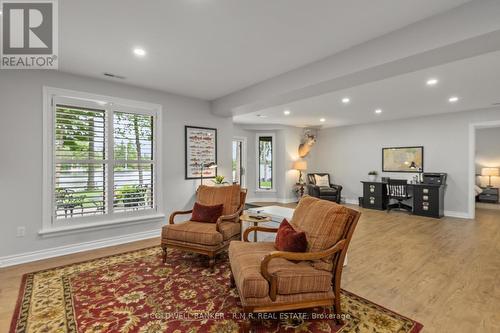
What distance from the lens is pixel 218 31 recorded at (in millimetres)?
2465

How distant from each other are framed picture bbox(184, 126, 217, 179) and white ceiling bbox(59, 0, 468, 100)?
4.66 feet

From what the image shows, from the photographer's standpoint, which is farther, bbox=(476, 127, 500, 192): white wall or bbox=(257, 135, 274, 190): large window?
bbox=(257, 135, 274, 190): large window

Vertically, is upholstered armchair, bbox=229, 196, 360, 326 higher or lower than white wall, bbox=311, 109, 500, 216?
lower

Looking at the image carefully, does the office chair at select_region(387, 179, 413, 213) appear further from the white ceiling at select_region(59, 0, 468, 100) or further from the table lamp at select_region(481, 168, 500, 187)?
the white ceiling at select_region(59, 0, 468, 100)

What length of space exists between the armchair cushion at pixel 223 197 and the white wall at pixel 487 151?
9242 mm

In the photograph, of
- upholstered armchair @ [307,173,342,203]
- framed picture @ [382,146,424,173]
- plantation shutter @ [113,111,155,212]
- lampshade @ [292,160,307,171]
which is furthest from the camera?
lampshade @ [292,160,307,171]

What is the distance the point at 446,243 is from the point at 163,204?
4.77 m

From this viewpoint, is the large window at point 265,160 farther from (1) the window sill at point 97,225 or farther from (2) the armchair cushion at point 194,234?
(2) the armchair cushion at point 194,234

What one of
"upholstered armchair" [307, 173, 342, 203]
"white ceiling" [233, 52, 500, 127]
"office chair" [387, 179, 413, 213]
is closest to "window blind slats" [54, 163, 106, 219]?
"white ceiling" [233, 52, 500, 127]

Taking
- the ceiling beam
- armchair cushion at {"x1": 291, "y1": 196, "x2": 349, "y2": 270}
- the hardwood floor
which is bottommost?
the hardwood floor

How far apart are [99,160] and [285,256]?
3.31m

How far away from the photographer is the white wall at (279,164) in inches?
324

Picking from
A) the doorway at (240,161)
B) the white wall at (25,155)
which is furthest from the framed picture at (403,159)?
the white wall at (25,155)

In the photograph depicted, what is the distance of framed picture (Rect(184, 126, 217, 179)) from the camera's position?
186 inches
